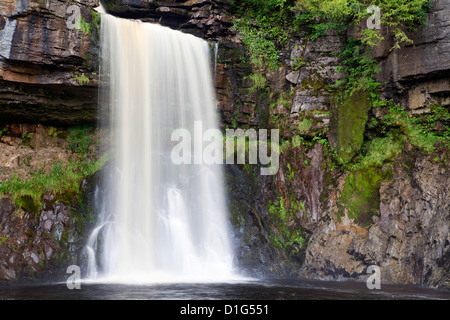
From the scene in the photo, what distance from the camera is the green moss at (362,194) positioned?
13023 millimetres

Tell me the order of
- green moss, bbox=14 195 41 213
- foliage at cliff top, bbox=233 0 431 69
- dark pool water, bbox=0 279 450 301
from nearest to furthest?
dark pool water, bbox=0 279 450 301, green moss, bbox=14 195 41 213, foliage at cliff top, bbox=233 0 431 69

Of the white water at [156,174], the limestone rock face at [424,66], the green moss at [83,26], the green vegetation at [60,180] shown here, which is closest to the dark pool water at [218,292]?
the white water at [156,174]

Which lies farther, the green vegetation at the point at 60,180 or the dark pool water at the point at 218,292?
the green vegetation at the point at 60,180

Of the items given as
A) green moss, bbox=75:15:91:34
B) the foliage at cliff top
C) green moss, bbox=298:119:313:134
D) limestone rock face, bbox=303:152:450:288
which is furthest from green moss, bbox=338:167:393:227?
green moss, bbox=75:15:91:34

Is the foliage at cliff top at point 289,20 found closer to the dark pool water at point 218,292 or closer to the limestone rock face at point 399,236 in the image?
the limestone rock face at point 399,236

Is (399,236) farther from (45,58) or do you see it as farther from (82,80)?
(45,58)

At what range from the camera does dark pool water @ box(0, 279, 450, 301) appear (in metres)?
8.26

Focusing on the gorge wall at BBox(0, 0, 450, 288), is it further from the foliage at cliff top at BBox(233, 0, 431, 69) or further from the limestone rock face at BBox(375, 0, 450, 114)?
the foliage at cliff top at BBox(233, 0, 431, 69)

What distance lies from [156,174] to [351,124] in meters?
7.20

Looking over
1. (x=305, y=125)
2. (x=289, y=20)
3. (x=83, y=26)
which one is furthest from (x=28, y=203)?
(x=289, y=20)

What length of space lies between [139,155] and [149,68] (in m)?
3.22

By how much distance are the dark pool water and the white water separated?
5.67ft

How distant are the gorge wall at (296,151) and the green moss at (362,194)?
36 millimetres

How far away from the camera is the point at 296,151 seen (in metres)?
15.3
